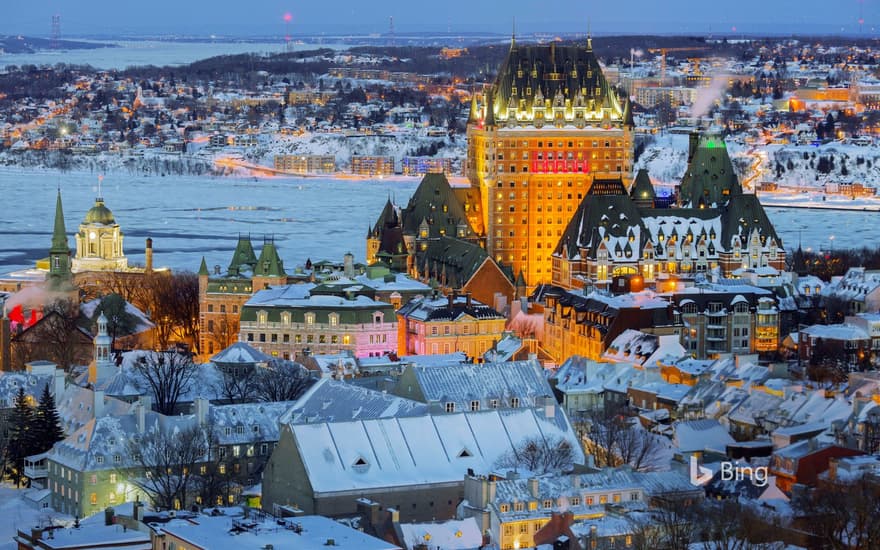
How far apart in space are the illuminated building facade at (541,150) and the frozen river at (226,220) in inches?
519

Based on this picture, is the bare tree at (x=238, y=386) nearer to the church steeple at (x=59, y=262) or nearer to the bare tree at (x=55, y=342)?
the bare tree at (x=55, y=342)

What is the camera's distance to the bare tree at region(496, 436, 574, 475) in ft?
175

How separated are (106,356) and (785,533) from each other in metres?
28.5

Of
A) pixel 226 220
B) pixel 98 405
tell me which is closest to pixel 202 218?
pixel 226 220

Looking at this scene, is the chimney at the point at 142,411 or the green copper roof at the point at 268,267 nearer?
the chimney at the point at 142,411

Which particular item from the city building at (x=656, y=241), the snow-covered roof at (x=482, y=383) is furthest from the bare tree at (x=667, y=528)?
the city building at (x=656, y=241)

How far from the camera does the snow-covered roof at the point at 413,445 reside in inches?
2048

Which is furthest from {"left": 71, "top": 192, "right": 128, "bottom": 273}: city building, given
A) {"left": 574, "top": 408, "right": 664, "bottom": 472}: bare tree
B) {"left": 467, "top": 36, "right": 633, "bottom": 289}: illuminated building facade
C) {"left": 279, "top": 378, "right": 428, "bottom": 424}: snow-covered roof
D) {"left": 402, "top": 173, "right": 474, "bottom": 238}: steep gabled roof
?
{"left": 279, "top": 378, "right": 428, "bottom": 424}: snow-covered roof

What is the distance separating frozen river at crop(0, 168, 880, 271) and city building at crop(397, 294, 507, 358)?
30086 millimetres

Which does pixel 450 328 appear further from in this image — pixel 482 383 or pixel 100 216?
pixel 100 216

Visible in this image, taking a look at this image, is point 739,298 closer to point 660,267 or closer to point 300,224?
point 660,267

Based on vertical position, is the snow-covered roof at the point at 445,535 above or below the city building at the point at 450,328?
above

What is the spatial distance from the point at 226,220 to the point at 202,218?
8.98 ft

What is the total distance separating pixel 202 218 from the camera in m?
156
